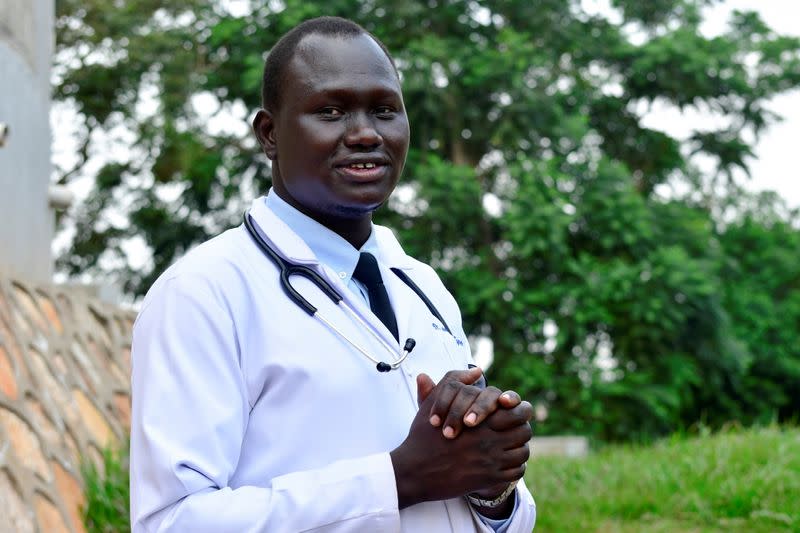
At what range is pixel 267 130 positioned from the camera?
1.94 metres

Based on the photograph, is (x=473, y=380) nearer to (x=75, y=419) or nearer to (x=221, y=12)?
(x=75, y=419)

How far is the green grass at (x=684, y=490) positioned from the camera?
670 cm

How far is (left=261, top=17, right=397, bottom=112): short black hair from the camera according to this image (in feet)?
6.16

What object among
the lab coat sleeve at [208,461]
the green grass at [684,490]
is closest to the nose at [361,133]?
the lab coat sleeve at [208,461]

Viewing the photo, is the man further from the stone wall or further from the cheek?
the stone wall

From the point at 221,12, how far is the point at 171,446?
577 inches

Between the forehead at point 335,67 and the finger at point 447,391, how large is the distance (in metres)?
0.52

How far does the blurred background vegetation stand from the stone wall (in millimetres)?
5222

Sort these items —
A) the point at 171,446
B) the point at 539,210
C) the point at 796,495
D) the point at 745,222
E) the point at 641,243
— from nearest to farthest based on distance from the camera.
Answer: the point at 171,446, the point at 796,495, the point at 539,210, the point at 641,243, the point at 745,222

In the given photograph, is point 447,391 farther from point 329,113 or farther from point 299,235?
point 329,113

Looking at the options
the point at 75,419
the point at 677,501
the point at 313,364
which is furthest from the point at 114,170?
the point at 313,364

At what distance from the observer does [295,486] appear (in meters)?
1.59

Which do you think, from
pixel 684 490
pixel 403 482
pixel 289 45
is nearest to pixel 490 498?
pixel 403 482

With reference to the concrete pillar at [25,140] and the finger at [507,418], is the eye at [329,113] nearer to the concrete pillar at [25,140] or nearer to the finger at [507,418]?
the finger at [507,418]
